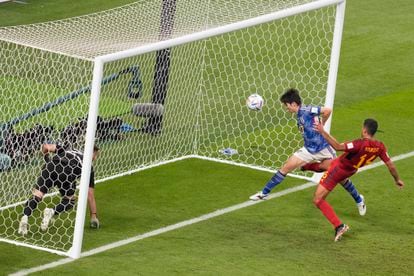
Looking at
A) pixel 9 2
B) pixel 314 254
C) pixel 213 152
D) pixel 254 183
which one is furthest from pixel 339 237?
pixel 9 2

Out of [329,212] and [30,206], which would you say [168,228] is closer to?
[30,206]

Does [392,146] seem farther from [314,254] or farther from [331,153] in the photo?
[314,254]

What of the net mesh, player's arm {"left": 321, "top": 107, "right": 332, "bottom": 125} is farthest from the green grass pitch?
the net mesh

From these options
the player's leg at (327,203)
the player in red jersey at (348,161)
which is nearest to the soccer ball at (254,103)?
the player in red jersey at (348,161)

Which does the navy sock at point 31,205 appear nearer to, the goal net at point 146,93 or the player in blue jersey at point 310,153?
the goal net at point 146,93

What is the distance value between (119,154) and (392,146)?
430cm

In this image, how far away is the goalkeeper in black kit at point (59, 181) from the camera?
54.6ft

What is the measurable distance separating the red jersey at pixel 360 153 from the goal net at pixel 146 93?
204cm

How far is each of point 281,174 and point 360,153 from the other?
151 centimetres

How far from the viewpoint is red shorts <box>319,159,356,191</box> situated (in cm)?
1678

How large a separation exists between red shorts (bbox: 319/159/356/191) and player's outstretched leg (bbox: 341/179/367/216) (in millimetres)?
684

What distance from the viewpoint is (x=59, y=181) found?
55.0 ft

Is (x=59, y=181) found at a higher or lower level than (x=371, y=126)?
lower

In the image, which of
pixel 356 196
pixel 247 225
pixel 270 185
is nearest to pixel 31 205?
pixel 247 225
